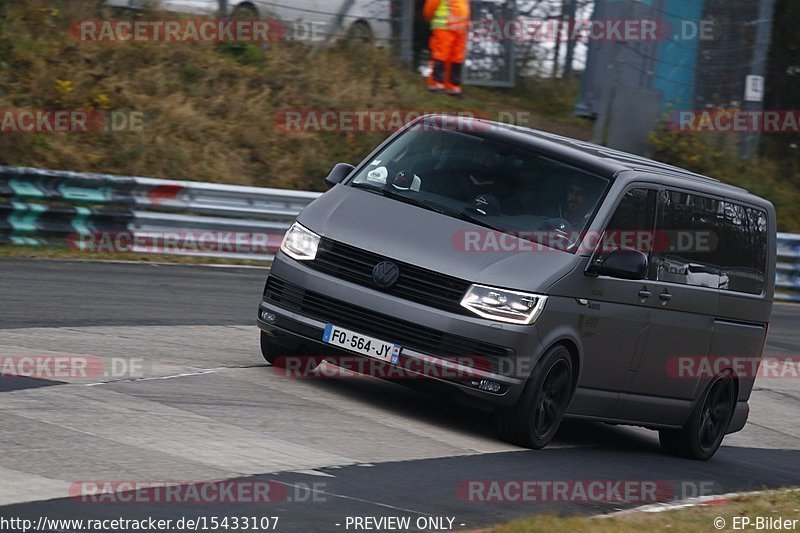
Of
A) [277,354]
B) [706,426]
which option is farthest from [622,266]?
[277,354]

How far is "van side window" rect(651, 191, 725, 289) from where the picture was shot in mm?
9625

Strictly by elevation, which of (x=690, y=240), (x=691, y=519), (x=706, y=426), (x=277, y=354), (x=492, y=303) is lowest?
(x=706, y=426)

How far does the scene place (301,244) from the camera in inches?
A: 355

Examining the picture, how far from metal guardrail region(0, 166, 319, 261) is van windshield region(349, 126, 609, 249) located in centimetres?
851

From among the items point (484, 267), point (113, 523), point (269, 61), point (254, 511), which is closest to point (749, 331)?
point (484, 267)

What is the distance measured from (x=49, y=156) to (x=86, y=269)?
215 inches

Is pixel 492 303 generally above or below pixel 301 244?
below

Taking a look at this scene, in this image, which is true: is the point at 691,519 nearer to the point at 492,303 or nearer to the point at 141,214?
the point at 492,303

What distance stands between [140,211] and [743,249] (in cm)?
979

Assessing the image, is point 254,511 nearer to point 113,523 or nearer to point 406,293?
point 113,523

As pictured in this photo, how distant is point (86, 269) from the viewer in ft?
50.0

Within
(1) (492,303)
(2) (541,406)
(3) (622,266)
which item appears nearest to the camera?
(1) (492,303)

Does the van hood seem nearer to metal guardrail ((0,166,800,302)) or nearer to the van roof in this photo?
the van roof

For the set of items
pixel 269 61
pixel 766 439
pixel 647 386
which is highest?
pixel 269 61
